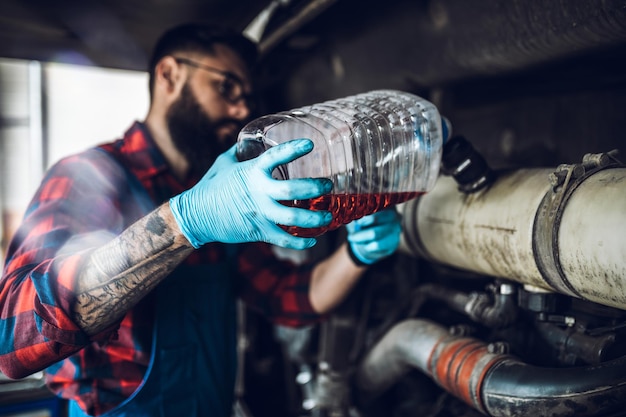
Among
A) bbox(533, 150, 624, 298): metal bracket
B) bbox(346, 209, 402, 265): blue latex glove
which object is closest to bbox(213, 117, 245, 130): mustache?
bbox(346, 209, 402, 265): blue latex glove

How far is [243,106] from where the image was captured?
1622 mm

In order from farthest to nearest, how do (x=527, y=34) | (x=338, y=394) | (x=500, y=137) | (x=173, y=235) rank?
1. (x=338, y=394)
2. (x=500, y=137)
3. (x=527, y=34)
4. (x=173, y=235)

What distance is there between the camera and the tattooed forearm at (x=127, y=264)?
41.4 inches

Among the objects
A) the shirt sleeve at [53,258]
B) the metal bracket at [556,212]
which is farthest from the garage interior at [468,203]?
the shirt sleeve at [53,258]

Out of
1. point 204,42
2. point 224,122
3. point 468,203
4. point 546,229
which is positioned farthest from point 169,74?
point 546,229

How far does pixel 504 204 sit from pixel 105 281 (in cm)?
83

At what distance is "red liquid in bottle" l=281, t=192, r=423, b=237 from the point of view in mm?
1066

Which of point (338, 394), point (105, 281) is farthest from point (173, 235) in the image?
point (338, 394)

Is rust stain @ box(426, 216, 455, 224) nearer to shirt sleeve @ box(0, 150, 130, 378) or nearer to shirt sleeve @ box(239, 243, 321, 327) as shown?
shirt sleeve @ box(239, 243, 321, 327)

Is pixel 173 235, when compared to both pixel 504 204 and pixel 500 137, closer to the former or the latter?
pixel 504 204

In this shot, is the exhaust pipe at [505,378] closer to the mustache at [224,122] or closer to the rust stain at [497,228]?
the rust stain at [497,228]

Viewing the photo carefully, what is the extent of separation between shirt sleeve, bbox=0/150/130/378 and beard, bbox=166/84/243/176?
0.28 metres

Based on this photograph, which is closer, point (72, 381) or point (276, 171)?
point (276, 171)

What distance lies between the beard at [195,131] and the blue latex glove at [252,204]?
536mm
